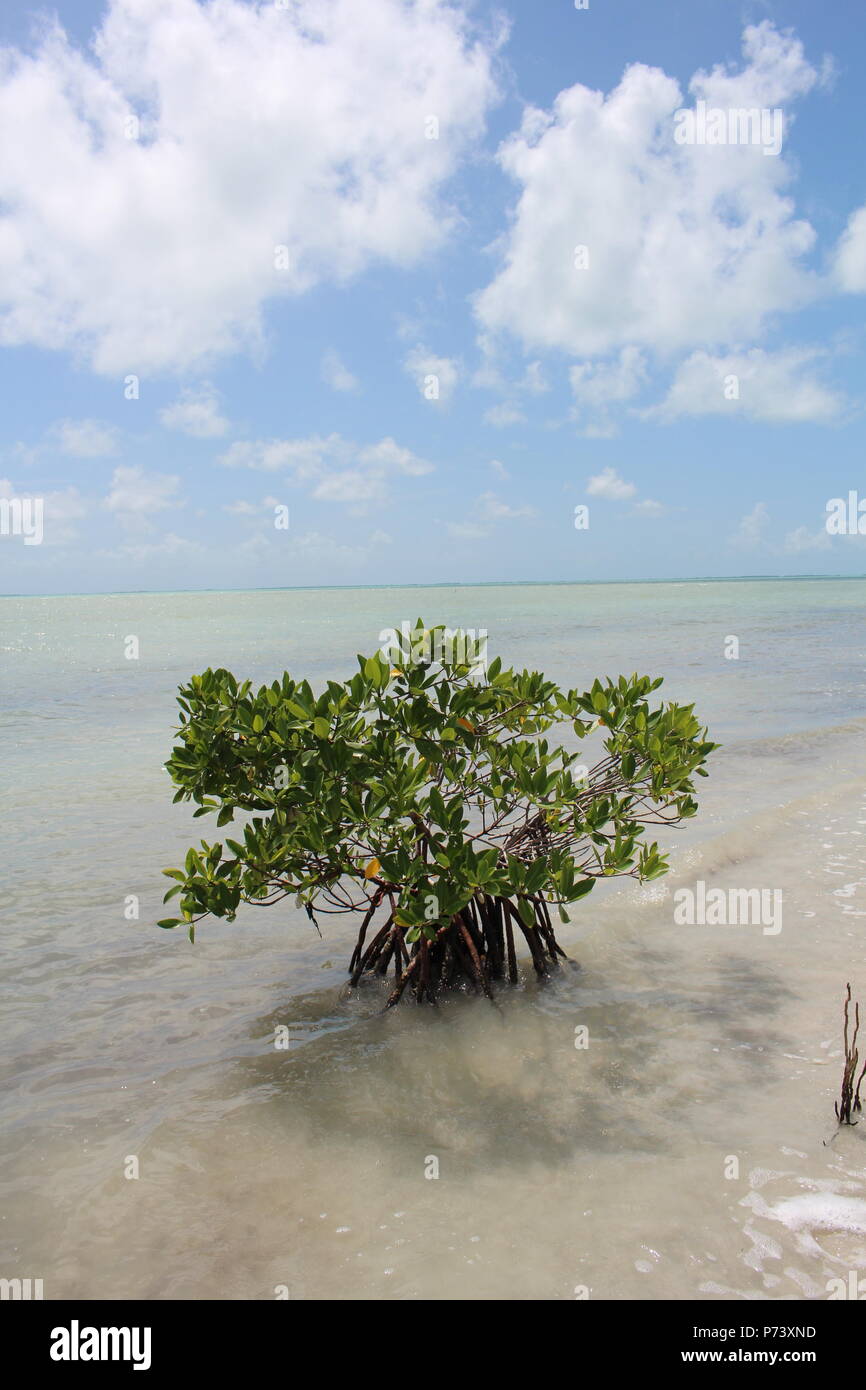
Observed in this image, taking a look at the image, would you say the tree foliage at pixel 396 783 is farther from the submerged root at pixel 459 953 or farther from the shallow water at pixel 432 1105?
the shallow water at pixel 432 1105

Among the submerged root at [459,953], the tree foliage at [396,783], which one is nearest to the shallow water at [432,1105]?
the submerged root at [459,953]

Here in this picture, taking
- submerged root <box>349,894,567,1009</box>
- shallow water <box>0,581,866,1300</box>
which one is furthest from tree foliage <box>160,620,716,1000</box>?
shallow water <box>0,581,866,1300</box>

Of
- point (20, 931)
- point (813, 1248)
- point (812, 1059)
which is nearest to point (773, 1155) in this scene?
point (813, 1248)

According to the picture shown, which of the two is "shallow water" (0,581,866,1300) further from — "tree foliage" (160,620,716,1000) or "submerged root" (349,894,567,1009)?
"tree foliage" (160,620,716,1000)

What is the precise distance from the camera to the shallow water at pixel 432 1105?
300cm

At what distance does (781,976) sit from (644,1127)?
5.93ft

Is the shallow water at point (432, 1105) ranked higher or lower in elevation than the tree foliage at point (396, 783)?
lower

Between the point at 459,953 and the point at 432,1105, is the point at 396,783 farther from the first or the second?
the point at 432,1105

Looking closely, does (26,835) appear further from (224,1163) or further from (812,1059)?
(812,1059)

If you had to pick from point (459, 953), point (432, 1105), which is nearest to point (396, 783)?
point (459, 953)

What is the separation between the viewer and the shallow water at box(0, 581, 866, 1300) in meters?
3.00

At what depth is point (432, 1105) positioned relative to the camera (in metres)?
3.93
